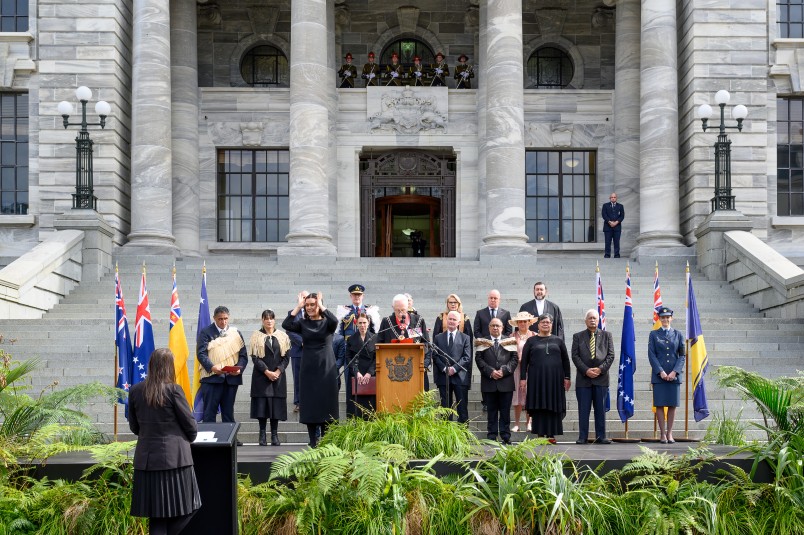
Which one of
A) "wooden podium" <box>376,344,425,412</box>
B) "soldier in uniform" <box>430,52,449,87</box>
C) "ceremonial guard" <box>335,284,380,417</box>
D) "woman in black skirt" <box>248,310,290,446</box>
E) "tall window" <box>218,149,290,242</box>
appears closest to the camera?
"wooden podium" <box>376,344,425,412</box>

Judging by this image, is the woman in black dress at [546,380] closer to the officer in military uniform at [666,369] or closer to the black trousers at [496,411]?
the black trousers at [496,411]

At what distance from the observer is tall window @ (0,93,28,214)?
2961cm

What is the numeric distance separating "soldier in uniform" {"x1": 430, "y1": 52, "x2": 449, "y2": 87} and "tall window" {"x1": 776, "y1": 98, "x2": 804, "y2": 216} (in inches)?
373

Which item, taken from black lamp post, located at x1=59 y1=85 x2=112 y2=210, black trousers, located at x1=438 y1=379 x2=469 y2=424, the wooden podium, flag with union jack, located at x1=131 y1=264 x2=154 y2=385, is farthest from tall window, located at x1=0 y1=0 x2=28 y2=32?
the wooden podium

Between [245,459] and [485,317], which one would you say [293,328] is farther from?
[485,317]

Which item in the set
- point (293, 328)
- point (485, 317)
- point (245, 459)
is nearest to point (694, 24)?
point (485, 317)

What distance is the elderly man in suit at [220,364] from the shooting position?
580 inches

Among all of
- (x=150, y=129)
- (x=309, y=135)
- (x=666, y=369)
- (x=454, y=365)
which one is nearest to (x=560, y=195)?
(x=309, y=135)

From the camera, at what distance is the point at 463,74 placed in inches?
1296

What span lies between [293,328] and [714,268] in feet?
49.6

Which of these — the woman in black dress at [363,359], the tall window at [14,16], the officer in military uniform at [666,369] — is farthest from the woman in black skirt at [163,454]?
the tall window at [14,16]

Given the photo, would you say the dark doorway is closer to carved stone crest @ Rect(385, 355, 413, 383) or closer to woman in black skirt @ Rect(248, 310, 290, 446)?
woman in black skirt @ Rect(248, 310, 290, 446)

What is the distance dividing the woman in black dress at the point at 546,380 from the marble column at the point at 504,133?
1334cm

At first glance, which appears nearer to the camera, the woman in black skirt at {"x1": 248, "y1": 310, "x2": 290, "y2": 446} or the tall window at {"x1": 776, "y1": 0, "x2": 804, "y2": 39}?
the woman in black skirt at {"x1": 248, "y1": 310, "x2": 290, "y2": 446}
